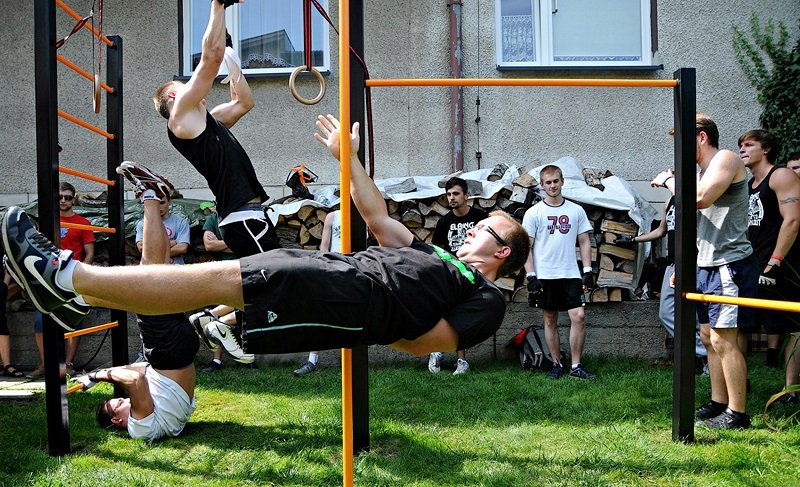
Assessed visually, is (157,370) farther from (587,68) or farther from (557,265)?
(587,68)

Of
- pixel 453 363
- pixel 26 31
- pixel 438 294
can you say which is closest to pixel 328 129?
pixel 438 294

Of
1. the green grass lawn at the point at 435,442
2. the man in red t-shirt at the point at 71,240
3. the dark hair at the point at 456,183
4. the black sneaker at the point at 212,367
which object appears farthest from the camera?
the dark hair at the point at 456,183

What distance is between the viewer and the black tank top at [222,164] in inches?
146

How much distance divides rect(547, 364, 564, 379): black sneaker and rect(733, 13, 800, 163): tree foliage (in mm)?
3545

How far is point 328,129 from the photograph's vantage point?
3.21 metres

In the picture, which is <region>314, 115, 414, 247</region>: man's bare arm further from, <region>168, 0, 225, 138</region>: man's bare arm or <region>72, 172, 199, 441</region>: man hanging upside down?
<region>72, 172, 199, 441</region>: man hanging upside down

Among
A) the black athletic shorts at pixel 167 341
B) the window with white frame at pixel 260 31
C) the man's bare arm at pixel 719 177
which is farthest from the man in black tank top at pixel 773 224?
the window with white frame at pixel 260 31

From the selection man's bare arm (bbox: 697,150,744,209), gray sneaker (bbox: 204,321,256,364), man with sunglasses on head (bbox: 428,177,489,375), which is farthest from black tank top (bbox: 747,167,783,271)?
gray sneaker (bbox: 204,321,256,364)

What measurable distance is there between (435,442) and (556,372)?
6.79 feet

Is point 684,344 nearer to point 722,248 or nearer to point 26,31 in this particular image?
point 722,248

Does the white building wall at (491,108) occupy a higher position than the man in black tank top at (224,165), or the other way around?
the white building wall at (491,108)

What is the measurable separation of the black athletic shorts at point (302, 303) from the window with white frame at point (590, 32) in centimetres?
578

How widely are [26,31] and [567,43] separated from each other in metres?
6.20

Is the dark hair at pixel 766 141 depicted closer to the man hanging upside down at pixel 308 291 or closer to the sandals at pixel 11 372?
the man hanging upside down at pixel 308 291
